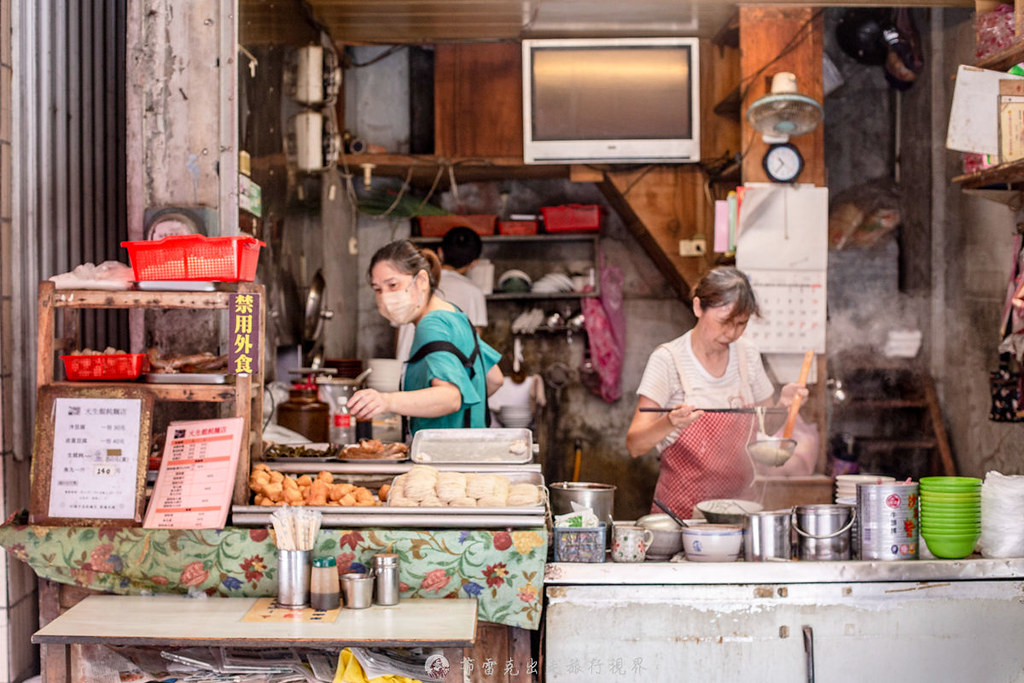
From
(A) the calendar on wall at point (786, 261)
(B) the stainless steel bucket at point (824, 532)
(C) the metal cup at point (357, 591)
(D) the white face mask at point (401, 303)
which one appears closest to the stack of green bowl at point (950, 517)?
(B) the stainless steel bucket at point (824, 532)

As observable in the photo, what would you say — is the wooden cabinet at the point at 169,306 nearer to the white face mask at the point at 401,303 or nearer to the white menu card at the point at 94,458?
the white menu card at the point at 94,458

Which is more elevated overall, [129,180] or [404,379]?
[129,180]

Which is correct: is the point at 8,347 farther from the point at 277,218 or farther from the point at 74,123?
the point at 277,218

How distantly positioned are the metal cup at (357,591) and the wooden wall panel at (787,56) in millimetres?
3611

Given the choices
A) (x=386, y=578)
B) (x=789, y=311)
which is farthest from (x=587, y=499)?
(x=789, y=311)

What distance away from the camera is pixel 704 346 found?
3.96 metres

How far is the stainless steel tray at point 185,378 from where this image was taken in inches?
117

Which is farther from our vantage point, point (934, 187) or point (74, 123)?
point (934, 187)

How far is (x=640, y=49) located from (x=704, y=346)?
9.75 ft

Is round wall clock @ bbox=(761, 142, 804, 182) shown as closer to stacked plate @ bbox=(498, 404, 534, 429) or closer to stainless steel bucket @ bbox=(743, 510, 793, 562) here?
stacked plate @ bbox=(498, 404, 534, 429)

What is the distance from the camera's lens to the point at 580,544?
109 inches

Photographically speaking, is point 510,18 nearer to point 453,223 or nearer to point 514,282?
point 453,223

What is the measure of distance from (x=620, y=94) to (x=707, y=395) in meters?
2.93

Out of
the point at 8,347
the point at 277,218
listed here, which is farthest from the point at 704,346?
the point at 8,347
